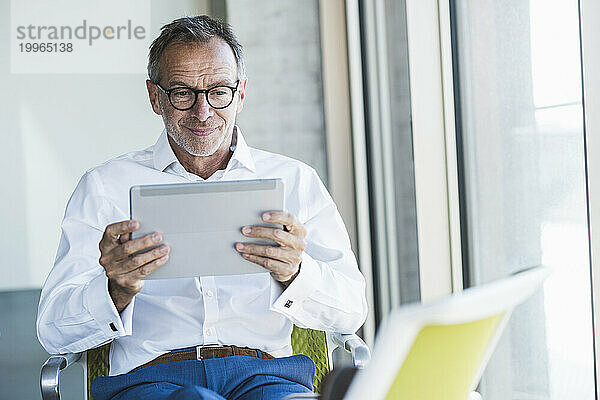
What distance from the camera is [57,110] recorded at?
3209 mm

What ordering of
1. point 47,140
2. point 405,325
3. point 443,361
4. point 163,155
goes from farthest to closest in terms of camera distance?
point 47,140
point 163,155
point 443,361
point 405,325

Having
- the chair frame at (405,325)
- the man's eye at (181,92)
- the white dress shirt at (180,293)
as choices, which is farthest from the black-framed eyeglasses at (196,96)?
the chair frame at (405,325)

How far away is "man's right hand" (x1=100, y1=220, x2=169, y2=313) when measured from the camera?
1717 mm

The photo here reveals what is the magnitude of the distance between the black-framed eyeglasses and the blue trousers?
69 cm

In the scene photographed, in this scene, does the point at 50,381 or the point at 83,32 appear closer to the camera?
the point at 50,381

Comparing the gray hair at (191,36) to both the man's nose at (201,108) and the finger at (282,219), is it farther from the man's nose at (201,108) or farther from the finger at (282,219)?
the finger at (282,219)

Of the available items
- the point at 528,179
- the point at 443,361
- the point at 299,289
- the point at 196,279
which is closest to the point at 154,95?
the point at 196,279

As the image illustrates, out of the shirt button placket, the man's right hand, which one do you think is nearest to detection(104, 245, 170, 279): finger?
the man's right hand

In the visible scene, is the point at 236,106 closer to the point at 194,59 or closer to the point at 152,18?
the point at 194,59

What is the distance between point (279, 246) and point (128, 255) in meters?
0.33

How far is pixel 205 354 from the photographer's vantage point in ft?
6.60

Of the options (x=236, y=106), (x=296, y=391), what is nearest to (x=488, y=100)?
(x=236, y=106)

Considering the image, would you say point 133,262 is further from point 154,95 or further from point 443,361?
point 443,361

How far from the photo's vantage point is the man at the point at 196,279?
186 centimetres
